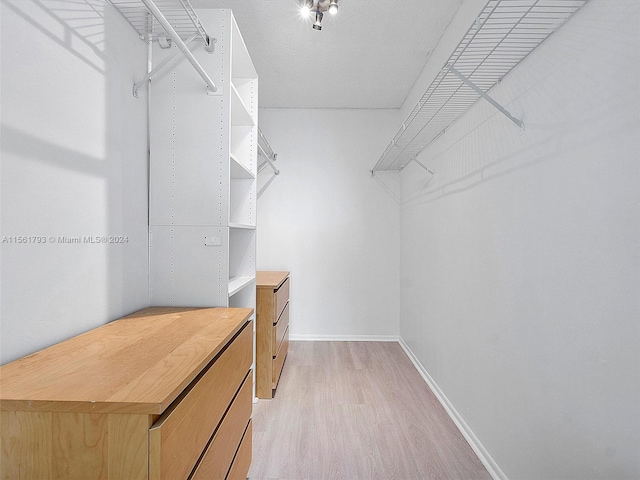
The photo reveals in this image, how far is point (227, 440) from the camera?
124cm

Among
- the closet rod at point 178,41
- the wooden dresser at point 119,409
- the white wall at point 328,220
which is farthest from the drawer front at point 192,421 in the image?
the white wall at point 328,220

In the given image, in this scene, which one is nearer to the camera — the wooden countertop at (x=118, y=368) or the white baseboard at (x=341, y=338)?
the wooden countertop at (x=118, y=368)

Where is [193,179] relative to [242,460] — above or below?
above

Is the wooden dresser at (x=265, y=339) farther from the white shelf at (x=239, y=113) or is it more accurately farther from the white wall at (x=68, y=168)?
the white shelf at (x=239, y=113)

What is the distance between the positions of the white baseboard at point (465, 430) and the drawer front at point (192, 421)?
1.39m

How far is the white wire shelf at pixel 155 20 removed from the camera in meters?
1.47

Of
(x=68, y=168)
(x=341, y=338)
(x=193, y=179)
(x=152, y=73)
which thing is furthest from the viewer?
(x=341, y=338)

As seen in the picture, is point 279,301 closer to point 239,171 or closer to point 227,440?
point 239,171

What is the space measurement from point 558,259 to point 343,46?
2289 mm

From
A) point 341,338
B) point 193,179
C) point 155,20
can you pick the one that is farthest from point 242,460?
point 341,338

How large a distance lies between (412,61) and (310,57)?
0.87 metres

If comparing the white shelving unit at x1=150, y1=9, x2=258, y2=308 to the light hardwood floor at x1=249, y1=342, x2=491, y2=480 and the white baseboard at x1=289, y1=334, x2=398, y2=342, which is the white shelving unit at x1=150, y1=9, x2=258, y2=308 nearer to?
the light hardwood floor at x1=249, y1=342, x2=491, y2=480

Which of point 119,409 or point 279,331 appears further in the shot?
point 279,331

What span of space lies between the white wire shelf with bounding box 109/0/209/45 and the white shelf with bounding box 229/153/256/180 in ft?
1.96
